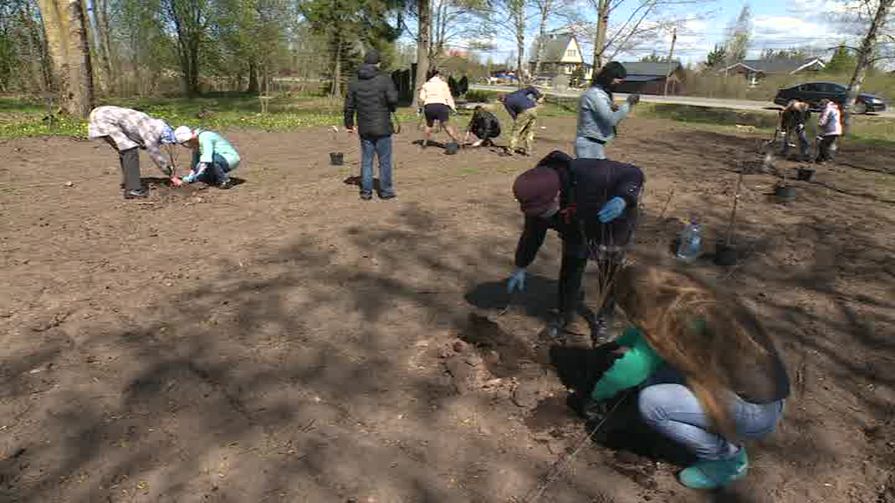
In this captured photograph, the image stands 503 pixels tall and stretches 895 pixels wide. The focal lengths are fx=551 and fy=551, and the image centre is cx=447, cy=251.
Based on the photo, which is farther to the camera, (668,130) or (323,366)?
(668,130)

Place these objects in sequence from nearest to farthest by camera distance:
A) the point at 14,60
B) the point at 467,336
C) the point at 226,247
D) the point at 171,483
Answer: the point at 171,483, the point at 467,336, the point at 226,247, the point at 14,60

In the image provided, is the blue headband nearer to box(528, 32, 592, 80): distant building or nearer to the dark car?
box(528, 32, 592, 80): distant building

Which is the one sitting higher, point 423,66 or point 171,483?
point 423,66

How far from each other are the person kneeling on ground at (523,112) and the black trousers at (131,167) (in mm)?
6015

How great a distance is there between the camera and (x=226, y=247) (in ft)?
17.4

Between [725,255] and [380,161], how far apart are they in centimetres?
405

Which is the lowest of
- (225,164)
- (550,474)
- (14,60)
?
(550,474)

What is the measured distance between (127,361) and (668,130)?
55.4ft

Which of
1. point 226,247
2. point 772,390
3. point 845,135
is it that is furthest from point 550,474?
point 845,135

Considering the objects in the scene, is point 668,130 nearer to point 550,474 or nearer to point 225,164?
point 225,164

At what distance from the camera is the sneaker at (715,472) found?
236cm

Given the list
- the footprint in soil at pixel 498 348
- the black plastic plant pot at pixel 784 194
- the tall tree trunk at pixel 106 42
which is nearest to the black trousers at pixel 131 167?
the footprint in soil at pixel 498 348

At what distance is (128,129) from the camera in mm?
6215

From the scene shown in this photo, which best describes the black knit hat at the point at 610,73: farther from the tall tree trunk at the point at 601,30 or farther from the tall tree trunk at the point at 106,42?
the tall tree trunk at the point at 106,42
